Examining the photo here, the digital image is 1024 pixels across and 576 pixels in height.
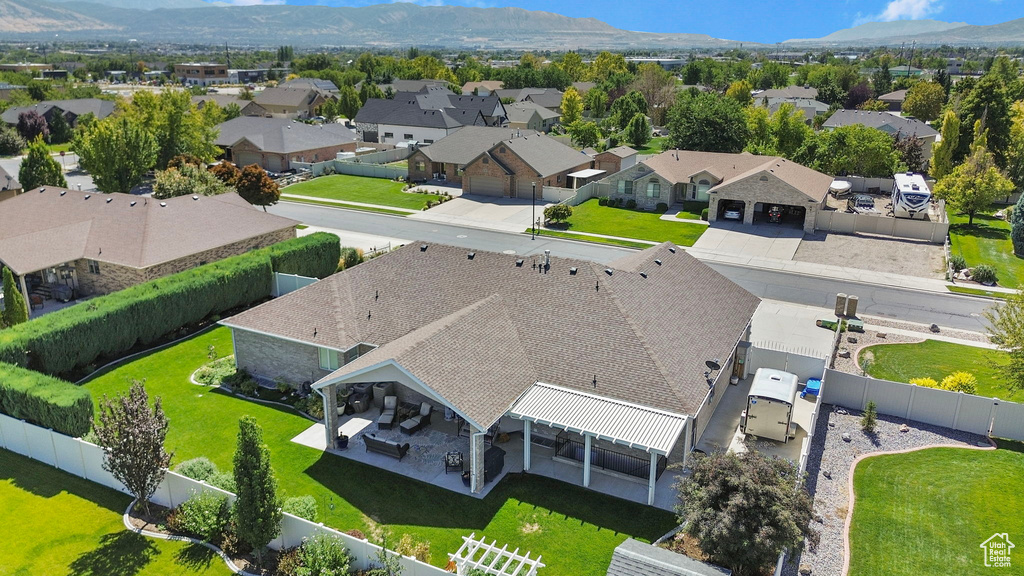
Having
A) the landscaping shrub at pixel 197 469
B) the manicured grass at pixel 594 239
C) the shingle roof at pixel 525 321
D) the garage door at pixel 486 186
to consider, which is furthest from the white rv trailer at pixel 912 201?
the landscaping shrub at pixel 197 469

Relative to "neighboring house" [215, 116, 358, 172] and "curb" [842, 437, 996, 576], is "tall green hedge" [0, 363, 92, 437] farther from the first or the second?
"neighboring house" [215, 116, 358, 172]

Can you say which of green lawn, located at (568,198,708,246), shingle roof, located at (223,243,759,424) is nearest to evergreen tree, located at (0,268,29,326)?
shingle roof, located at (223,243,759,424)

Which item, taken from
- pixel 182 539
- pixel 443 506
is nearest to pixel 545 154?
pixel 443 506

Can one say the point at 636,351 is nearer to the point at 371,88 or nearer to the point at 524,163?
the point at 524,163

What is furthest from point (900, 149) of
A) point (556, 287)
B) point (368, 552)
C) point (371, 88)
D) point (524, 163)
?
point (371, 88)

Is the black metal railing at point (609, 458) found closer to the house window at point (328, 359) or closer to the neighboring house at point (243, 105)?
the house window at point (328, 359)
